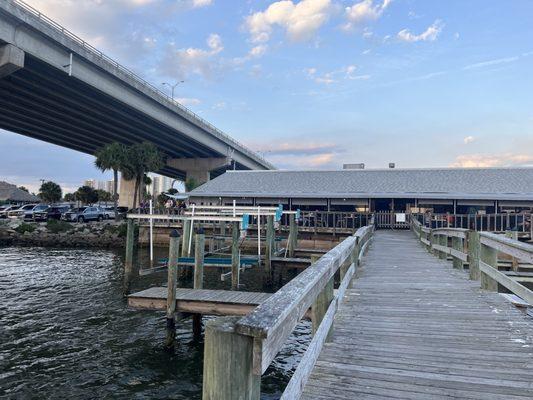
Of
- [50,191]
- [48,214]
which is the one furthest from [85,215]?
[50,191]

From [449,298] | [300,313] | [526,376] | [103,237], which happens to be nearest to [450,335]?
[526,376]

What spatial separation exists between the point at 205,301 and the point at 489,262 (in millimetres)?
5700

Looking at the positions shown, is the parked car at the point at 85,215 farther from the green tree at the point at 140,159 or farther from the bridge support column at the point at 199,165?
the bridge support column at the point at 199,165

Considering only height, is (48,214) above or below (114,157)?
below

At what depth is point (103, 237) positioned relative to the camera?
3228 cm

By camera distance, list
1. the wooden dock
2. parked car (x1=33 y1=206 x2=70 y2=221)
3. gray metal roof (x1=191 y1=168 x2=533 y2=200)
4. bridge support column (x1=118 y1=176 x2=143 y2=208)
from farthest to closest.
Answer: bridge support column (x1=118 y1=176 x2=143 y2=208), parked car (x1=33 y1=206 x2=70 y2=221), gray metal roof (x1=191 y1=168 x2=533 y2=200), the wooden dock

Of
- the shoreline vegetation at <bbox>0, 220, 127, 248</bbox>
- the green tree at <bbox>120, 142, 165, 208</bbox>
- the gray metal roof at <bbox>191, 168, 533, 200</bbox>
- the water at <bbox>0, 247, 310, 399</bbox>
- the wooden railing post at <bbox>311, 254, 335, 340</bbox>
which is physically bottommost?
the water at <bbox>0, 247, 310, 399</bbox>

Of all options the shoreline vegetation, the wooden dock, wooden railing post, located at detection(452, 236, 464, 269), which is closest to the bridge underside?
the shoreline vegetation

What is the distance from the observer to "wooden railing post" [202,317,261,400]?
5.38 feet

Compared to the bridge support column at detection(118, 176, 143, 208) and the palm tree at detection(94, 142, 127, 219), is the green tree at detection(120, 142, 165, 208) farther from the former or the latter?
the bridge support column at detection(118, 176, 143, 208)

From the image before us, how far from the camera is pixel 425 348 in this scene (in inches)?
162

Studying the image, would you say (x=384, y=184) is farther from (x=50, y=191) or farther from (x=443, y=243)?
(x=50, y=191)

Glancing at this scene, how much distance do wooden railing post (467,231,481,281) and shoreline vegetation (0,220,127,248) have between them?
28215 millimetres

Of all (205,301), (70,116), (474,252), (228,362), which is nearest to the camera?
(228,362)
